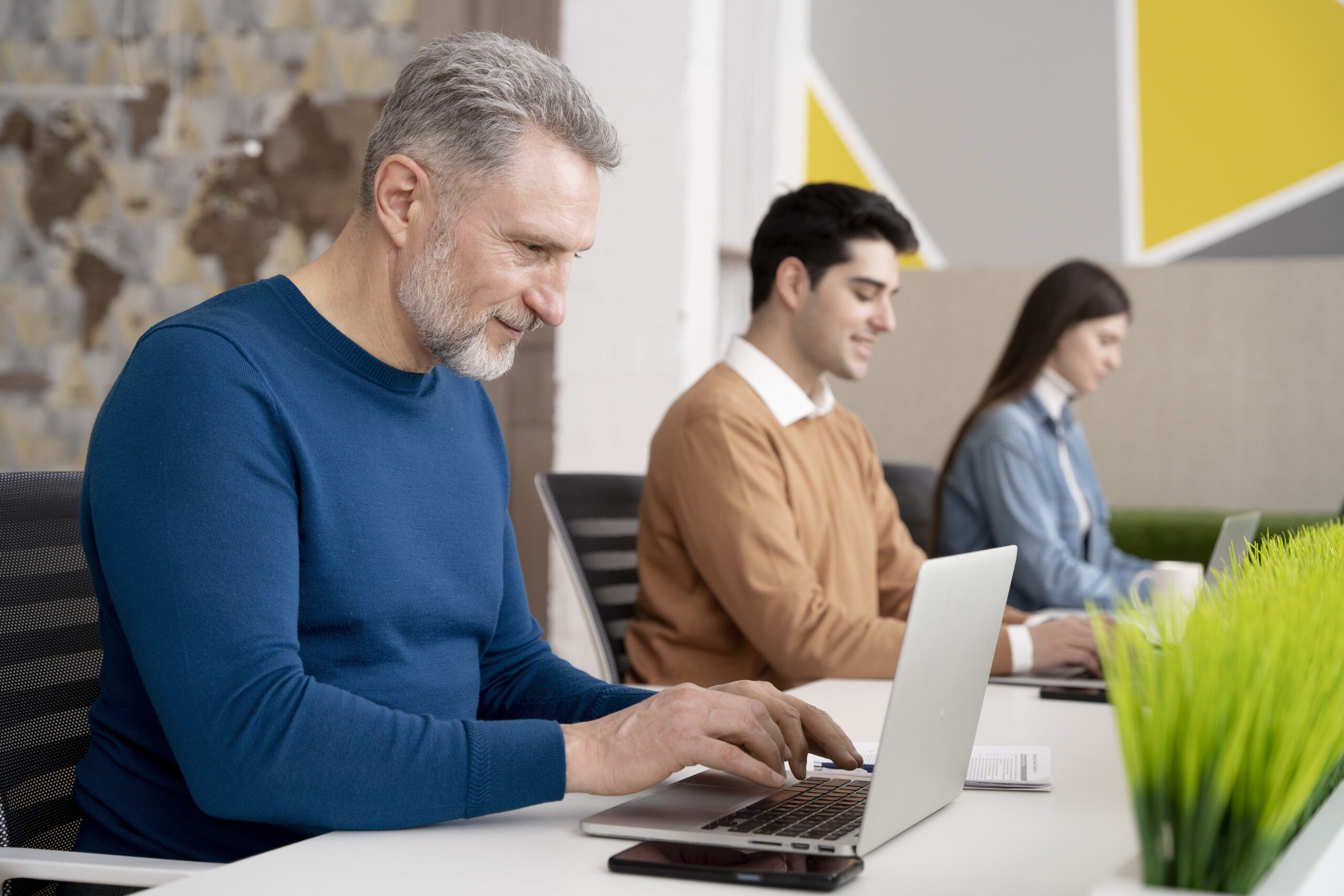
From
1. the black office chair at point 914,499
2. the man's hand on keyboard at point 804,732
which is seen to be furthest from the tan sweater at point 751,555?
the black office chair at point 914,499

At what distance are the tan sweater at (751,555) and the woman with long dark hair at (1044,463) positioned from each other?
734mm

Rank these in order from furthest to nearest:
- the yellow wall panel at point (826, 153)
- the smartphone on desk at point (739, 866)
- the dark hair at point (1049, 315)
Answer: the yellow wall panel at point (826, 153), the dark hair at point (1049, 315), the smartphone on desk at point (739, 866)

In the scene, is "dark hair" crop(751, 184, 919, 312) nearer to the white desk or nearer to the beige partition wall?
the white desk

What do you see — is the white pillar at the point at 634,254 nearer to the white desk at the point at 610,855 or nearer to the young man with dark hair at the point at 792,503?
the young man with dark hair at the point at 792,503

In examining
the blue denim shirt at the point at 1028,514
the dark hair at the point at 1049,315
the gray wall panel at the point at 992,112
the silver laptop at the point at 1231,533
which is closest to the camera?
the silver laptop at the point at 1231,533

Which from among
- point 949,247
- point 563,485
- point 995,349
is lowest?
point 563,485

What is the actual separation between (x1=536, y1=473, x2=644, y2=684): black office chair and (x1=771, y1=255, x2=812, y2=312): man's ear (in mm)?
427

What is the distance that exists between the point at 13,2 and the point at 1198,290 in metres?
3.61

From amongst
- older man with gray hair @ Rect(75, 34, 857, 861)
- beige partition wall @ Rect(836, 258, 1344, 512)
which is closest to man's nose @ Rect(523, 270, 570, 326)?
older man with gray hair @ Rect(75, 34, 857, 861)

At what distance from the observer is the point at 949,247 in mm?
4812

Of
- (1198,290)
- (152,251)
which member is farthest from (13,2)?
(1198,290)

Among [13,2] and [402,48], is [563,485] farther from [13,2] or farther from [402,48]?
[13,2]

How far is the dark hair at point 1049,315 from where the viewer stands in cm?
326

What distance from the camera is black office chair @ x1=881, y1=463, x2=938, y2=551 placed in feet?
10.4
